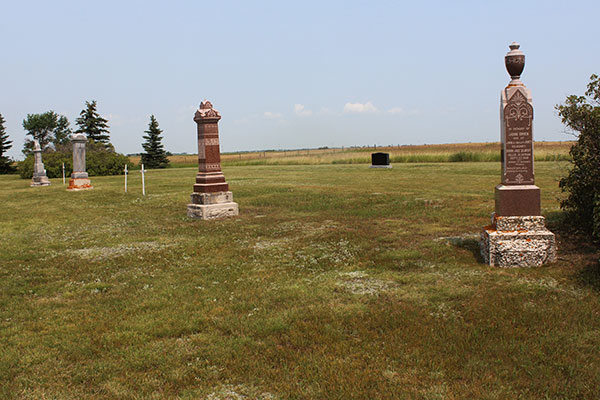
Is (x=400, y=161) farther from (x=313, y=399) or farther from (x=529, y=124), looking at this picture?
(x=313, y=399)

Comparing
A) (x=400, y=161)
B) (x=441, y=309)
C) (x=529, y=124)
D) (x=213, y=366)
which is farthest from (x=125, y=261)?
(x=400, y=161)

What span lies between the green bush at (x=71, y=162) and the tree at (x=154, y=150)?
17751mm

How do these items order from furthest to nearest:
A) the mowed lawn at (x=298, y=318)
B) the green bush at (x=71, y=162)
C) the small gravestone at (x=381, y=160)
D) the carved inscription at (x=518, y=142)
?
the green bush at (x=71, y=162), the small gravestone at (x=381, y=160), the carved inscription at (x=518, y=142), the mowed lawn at (x=298, y=318)

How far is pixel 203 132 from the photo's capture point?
568 inches

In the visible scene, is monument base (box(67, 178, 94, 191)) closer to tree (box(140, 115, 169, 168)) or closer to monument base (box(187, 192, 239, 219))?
monument base (box(187, 192, 239, 219))

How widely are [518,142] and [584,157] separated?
146 cm

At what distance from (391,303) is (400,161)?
42556mm

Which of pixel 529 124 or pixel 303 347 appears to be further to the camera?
pixel 529 124

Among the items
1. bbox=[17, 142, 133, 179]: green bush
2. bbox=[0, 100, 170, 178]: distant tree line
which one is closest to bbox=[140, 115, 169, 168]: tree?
bbox=[0, 100, 170, 178]: distant tree line

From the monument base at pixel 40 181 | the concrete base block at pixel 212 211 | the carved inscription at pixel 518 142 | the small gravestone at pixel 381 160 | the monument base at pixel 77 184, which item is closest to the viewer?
the carved inscription at pixel 518 142

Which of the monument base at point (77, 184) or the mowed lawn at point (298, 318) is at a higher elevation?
the monument base at point (77, 184)

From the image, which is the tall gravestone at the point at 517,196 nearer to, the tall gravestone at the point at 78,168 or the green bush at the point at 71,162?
the tall gravestone at the point at 78,168

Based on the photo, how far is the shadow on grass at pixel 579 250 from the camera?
6453 millimetres

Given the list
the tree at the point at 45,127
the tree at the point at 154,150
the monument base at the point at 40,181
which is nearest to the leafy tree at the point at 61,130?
the tree at the point at 45,127
